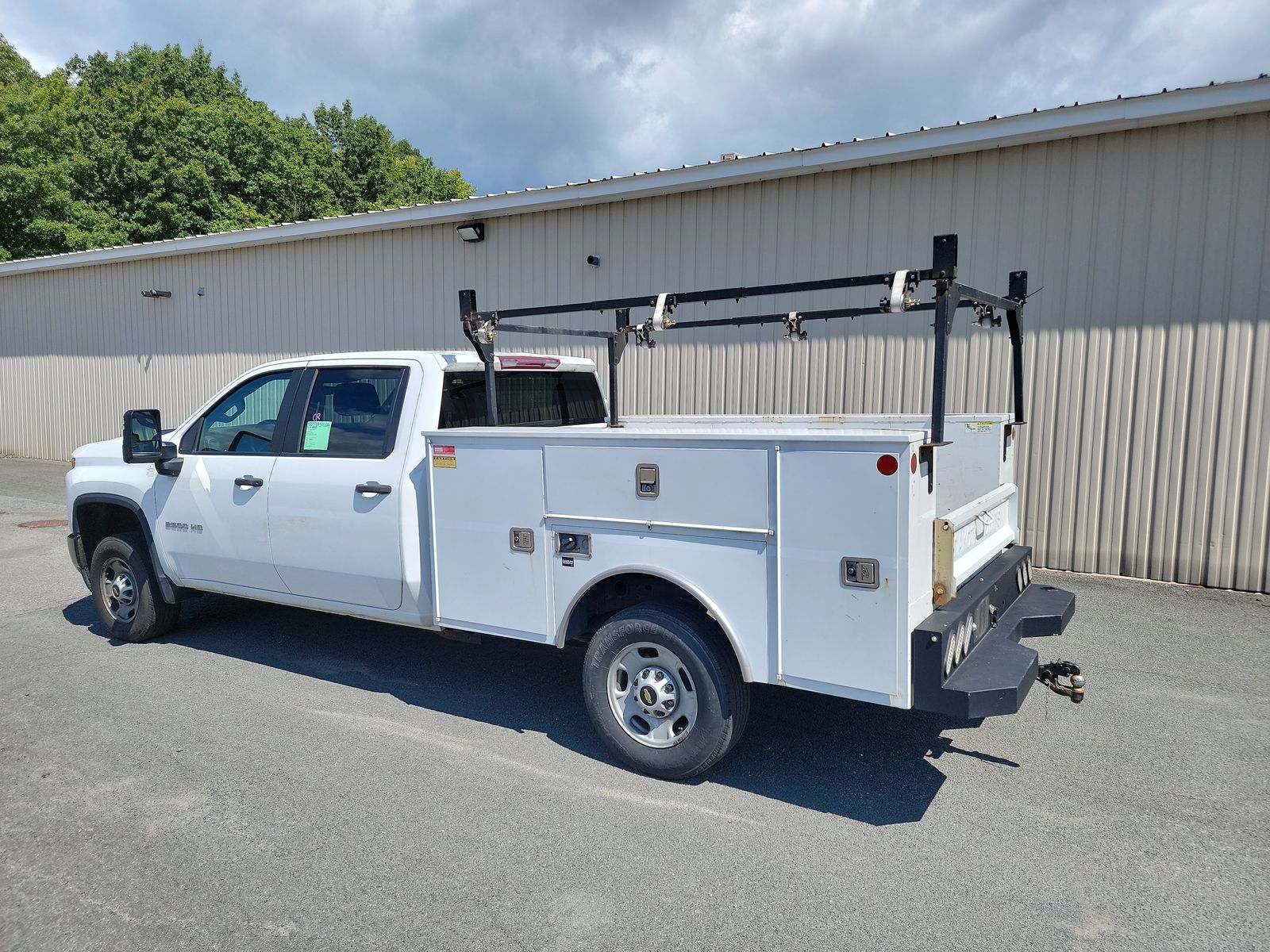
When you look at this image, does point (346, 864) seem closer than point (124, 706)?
Yes

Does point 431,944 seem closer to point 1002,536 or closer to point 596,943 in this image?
point 596,943

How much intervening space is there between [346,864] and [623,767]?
1337mm

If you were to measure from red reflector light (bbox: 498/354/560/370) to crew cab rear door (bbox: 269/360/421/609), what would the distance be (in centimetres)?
62

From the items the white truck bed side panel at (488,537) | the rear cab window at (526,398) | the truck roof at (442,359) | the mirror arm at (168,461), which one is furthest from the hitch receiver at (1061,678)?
the mirror arm at (168,461)

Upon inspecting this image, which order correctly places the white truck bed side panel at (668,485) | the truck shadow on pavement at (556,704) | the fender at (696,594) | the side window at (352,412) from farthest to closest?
the side window at (352,412)
the truck shadow on pavement at (556,704)
the fender at (696,594)
the white truck bed side panel at (668,485)

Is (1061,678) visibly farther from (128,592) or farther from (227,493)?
(128,592)

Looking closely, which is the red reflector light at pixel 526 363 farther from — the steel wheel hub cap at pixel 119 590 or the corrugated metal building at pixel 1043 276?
the corrugated metal building at pixel 1043 276

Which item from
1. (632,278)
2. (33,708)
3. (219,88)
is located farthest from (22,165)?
(33,708)

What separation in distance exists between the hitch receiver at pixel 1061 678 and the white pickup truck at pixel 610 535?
11 mm

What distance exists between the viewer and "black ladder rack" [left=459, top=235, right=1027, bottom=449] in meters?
3.67

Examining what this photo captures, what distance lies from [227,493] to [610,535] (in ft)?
9.33

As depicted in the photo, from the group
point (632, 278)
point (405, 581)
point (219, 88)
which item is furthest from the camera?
point (219, 88)

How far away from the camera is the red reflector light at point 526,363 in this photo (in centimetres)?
538

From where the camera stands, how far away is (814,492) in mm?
3480
